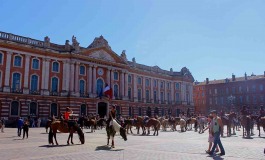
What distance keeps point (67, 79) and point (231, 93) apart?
2198 inches

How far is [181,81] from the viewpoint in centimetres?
7106

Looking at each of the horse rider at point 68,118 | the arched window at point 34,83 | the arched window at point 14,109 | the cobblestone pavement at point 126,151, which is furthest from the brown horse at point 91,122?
the arched window at point 34,83

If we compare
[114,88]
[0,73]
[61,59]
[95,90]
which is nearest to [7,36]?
[0,73]

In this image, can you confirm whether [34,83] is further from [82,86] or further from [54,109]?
[82,86]

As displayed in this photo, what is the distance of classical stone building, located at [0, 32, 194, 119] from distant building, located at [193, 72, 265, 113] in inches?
1208

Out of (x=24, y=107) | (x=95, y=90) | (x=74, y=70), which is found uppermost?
(x=74, y=70)

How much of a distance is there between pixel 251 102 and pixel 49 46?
2384 inches

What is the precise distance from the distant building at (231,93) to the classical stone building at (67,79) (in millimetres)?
30673

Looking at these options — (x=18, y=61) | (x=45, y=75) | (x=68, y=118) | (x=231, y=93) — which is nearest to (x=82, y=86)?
(x=45, y=75)

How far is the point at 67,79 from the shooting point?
46219mm

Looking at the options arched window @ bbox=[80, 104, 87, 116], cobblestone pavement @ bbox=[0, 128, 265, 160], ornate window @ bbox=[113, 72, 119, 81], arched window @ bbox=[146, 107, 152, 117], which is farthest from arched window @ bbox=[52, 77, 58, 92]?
cobblestone pavement @ bbox=[0, 128, 265, 160]

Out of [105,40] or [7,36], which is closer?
[7,36]

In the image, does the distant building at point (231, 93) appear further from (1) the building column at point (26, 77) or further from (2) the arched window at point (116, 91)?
(1) the building column at point (26, 77)

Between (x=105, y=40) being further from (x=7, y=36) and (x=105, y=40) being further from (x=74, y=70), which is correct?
(x=7, y=36)
